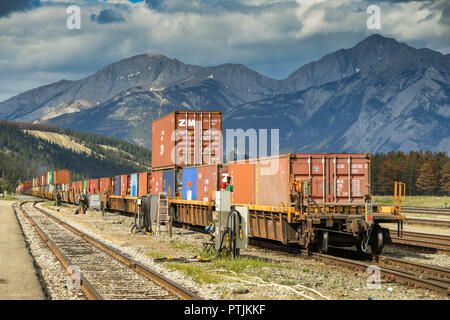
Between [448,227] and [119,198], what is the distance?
26211 millimetres

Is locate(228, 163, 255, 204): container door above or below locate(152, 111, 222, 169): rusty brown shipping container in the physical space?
below

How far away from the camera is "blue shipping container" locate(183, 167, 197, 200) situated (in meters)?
29.1

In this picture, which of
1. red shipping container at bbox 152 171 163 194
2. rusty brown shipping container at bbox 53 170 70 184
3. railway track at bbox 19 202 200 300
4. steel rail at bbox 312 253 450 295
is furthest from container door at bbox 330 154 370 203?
rusty brown shipping container at bbox 53 170 70 184

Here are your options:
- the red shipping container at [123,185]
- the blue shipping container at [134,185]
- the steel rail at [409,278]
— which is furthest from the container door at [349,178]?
the red shipping container at [123,185]

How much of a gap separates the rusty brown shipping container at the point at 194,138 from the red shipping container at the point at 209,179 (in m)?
4.94

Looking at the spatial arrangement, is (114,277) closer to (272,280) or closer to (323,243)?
(272,280)

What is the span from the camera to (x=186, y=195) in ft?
100

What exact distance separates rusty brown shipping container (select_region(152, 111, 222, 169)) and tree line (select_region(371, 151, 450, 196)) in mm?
118154

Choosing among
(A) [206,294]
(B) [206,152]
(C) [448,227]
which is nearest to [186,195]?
(B) [206,152]

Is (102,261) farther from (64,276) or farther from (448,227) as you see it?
(448,227)

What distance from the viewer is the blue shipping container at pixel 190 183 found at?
2908cm
